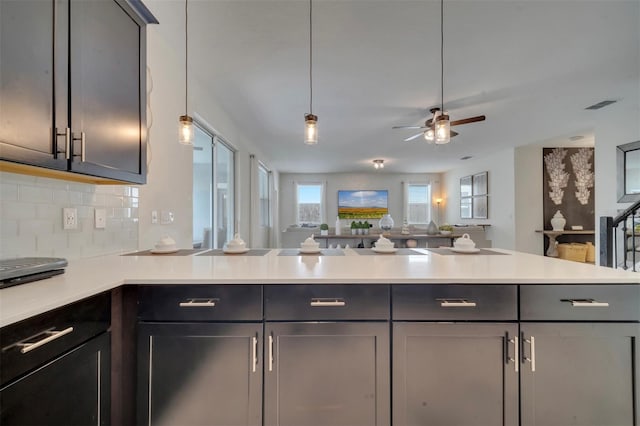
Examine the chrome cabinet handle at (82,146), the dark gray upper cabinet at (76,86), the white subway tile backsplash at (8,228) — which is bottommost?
the white subway tile backsplash at (8,228)

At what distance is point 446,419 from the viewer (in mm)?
1200

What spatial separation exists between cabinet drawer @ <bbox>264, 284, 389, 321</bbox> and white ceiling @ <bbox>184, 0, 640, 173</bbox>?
1.84 meters

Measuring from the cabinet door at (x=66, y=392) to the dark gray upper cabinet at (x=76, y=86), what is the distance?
2.25 ft

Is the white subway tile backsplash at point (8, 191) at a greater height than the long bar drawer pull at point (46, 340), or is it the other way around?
the white subway tile backsplash at point (8, 191)

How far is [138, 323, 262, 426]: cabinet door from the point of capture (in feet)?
3.93

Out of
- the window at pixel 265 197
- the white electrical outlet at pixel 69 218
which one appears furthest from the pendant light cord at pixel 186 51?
the window at pixel 265 197

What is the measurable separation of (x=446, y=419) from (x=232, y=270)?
111 cm

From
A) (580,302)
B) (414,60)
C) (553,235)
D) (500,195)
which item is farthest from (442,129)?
(553,235)

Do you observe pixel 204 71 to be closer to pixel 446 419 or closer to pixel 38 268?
pixel 38 268

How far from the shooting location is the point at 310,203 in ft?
31.1

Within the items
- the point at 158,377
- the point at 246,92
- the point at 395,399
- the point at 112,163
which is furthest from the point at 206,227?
the point at 395,399

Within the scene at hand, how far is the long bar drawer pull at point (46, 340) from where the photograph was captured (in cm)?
77

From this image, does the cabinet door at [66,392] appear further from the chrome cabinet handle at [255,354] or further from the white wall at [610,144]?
the white wall at [610,144]

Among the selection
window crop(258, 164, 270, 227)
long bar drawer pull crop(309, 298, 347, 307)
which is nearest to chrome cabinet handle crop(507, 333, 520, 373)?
long bar drawer pull crop(309, 298, 347, 307)
